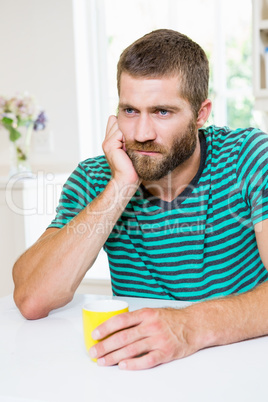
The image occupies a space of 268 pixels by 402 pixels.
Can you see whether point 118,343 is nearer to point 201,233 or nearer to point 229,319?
point 229,319

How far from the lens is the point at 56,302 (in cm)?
107

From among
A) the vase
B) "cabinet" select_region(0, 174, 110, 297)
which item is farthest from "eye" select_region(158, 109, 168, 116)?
the vase

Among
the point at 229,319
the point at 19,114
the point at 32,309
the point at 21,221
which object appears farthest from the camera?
the point at 19,114

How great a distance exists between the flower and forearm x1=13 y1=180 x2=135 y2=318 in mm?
1462

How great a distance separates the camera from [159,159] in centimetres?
121

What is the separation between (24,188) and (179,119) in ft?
4.15

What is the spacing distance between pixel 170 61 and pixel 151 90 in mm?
91

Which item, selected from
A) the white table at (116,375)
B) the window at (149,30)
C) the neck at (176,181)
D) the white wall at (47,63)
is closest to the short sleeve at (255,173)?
the neck at (176,181)

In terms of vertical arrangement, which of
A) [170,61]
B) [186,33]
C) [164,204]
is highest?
[186,33]

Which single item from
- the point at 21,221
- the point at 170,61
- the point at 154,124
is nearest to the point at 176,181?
the point at 154,124

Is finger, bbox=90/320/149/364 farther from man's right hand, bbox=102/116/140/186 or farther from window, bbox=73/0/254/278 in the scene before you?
window, bbox=73/0/254/278

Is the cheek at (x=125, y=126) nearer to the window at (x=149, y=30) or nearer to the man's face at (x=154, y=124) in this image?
the man's face at (x=154, y=124)

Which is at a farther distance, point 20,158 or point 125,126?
point 20,158

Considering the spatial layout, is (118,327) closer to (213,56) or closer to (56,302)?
(56,302)
